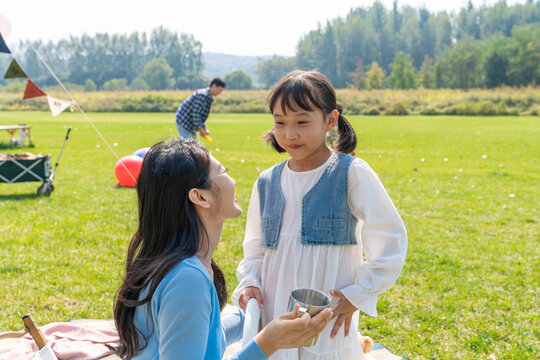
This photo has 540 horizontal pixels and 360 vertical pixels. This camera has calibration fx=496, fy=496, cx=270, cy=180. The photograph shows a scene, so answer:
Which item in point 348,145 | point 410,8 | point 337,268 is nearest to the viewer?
point 337,268

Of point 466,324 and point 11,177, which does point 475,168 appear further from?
point 11,177

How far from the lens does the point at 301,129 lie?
7.03 feet

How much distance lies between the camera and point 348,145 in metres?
2.32

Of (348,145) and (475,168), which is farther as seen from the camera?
(475,168)

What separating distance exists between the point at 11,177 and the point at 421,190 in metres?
6.93

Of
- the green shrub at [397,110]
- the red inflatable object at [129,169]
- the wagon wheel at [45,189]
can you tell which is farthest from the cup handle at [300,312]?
the green shrub at [397,110]

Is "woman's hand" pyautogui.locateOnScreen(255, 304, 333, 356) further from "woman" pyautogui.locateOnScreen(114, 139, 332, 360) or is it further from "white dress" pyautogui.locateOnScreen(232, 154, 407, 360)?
"white dress" pyautogui.locateOnScreen(232, 154, 407, 360)

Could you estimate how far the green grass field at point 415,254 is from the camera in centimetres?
379

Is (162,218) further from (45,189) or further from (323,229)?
(45,189)

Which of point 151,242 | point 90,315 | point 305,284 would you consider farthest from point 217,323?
point 90,315

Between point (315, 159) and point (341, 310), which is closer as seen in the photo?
point (341, 310)

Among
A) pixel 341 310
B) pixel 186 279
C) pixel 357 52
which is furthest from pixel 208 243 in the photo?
pixel 357 52

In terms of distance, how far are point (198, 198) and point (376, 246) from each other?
0.80 metres

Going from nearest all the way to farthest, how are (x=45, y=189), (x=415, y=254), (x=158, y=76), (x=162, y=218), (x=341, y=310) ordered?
(x=162, y=218)
(x=341, y=310)
(x=415, y=254)
(x=45, y=189)
(x=158, y=76)
